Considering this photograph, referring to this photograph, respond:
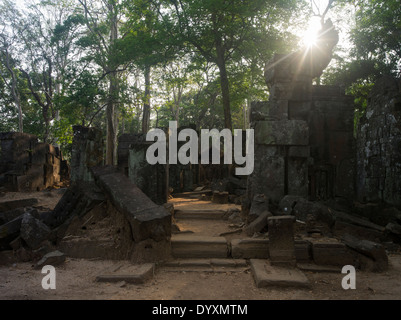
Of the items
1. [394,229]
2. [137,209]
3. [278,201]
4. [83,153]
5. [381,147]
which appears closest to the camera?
[137,209]

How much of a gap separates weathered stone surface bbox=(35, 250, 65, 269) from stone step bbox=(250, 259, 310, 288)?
10.1 feet

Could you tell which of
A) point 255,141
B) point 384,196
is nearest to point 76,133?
point 255,141

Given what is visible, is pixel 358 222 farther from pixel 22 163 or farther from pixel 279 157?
pixel 22 163

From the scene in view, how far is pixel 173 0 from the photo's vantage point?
52.1ft

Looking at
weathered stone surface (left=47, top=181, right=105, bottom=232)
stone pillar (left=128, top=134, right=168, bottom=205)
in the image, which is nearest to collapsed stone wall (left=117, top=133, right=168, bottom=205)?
stone pillar (left=128, top=134, right=168, bottom=205)

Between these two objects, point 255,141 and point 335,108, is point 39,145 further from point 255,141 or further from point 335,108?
point 335,108

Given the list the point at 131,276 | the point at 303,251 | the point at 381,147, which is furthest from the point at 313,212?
the point at 381,147

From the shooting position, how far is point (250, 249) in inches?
211

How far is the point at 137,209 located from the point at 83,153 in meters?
3.09

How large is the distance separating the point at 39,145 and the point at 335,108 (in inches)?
501

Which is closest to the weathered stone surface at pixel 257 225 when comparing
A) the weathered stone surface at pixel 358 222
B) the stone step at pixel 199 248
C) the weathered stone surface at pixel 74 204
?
the stone step at pixel 199 248

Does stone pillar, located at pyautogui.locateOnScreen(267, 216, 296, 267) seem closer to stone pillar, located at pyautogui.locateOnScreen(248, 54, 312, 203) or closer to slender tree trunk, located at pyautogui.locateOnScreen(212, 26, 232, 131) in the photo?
stone pillar, located at pyautogui.locateOnScreen(248, 54, 312, 203)

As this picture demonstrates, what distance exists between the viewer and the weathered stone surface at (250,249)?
17.4 ft

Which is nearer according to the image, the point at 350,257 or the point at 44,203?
the point at 350,257
